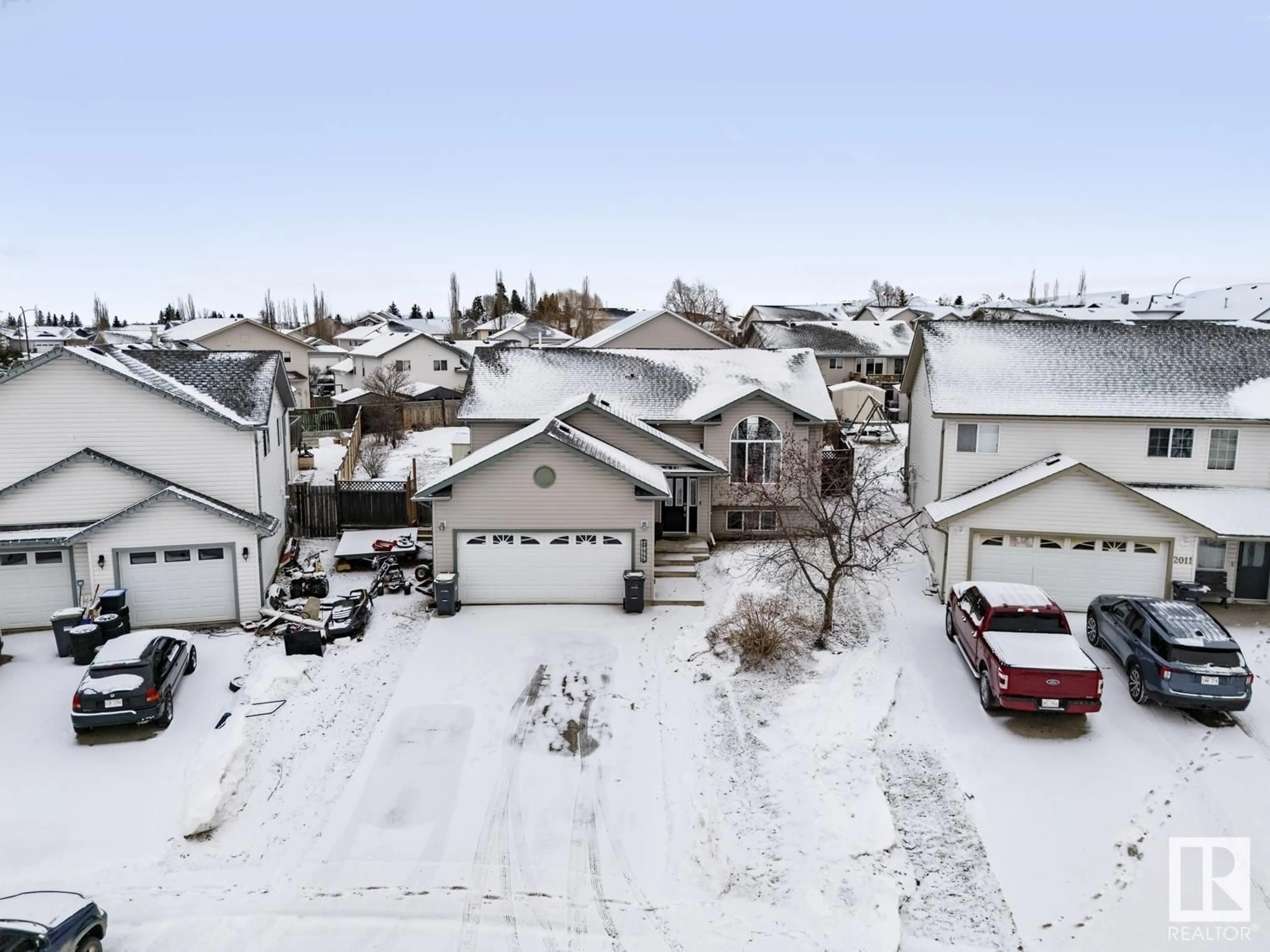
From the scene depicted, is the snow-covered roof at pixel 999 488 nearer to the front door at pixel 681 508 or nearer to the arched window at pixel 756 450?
the arched window at pixel 756 450

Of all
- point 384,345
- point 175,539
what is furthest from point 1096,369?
point 384,345

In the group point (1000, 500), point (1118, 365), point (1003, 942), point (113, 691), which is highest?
point (1118, 365)

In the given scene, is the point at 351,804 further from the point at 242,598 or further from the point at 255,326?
the point at 255,326

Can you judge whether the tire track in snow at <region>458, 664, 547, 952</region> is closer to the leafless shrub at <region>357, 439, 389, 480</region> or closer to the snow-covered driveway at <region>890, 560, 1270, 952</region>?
the snow-covered driveway at <region>890, 560, 1270, 952</region>

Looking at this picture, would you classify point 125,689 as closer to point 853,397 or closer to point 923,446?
point 923,446

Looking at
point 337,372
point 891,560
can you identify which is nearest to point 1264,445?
point 891,560
